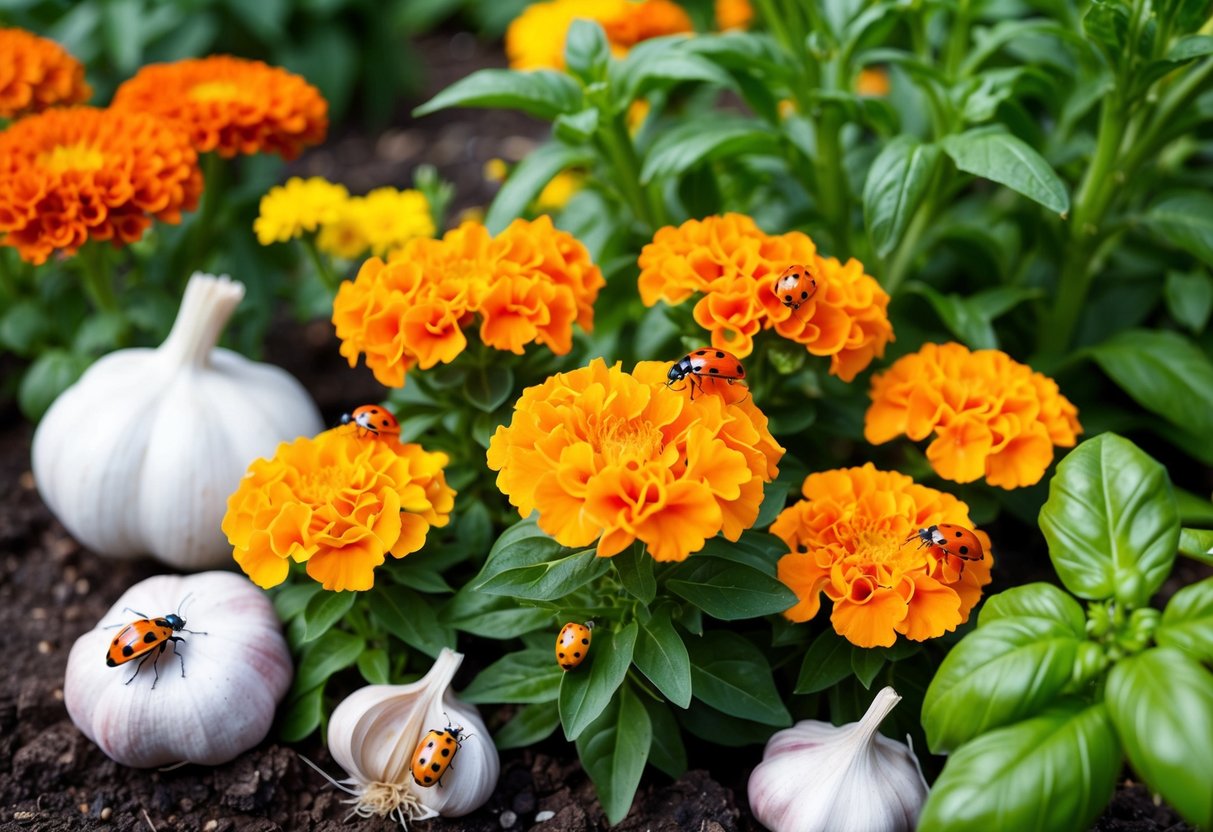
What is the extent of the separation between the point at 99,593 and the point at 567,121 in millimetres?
1445

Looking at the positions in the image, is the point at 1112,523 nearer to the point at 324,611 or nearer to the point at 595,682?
the point at 595,682

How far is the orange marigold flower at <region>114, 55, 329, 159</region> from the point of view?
2.30 m

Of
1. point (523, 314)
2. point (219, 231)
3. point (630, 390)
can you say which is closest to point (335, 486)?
point (523, 314)

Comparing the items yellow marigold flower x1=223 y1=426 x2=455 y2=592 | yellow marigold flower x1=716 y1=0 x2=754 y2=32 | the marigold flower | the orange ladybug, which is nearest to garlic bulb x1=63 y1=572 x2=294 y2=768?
yellow marigold flower x1=223 y1=426 x2=455 y2=592

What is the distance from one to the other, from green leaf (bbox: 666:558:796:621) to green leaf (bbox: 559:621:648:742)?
0.36 ft

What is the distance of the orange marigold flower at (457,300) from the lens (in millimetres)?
1729

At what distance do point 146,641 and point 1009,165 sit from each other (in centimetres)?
168

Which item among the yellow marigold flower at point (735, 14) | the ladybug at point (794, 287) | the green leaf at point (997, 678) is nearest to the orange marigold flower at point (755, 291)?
the ladybug at point (794, 287)

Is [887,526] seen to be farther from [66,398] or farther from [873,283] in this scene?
[66,398]

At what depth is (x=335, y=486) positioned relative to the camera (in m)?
1.73

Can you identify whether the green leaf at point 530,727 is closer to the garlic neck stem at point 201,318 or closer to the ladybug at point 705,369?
the ladybug at point 705,369

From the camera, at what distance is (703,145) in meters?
2.15

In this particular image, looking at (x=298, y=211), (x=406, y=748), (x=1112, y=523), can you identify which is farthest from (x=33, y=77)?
(x=1112, y=523)

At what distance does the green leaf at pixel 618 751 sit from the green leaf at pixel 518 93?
3.89 ft
